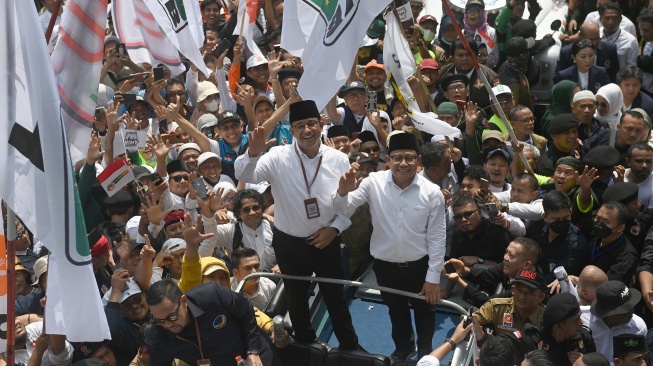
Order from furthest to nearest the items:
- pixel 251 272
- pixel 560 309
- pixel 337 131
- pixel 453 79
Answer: pixel 453 79 < pixel 337 131 < pixel 251 272 < pixel 560 309

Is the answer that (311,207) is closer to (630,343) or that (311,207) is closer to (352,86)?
(630,343)

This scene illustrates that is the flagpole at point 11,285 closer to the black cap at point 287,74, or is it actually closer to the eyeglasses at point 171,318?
the eyeglasses at point 171,318

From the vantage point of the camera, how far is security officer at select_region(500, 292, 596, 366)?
6871mm

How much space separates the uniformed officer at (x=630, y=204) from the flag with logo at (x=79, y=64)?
14.4 feet

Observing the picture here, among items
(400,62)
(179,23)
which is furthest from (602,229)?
(179,23)

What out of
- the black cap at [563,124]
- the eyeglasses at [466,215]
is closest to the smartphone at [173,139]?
the eyeglasses at [466,215]

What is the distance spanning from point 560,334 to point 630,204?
83.8 inches

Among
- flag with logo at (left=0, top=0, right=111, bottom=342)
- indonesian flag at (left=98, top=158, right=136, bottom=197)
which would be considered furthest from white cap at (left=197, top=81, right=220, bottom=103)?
flag with logo at (left=0, top=0, right=111, bottom=342)

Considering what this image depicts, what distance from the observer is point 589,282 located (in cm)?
778

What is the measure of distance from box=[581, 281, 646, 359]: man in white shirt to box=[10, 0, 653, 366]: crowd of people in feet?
0.05

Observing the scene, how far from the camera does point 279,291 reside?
314 inches

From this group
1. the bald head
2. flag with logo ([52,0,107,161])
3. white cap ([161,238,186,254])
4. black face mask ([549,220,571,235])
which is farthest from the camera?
black face mask ([549,220,571,235])

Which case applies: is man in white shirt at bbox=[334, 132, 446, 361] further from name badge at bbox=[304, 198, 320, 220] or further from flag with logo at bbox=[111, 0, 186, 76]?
flag with logo at bbox=[111, 0, 186, 76]

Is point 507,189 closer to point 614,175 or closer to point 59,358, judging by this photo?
point 614,175
